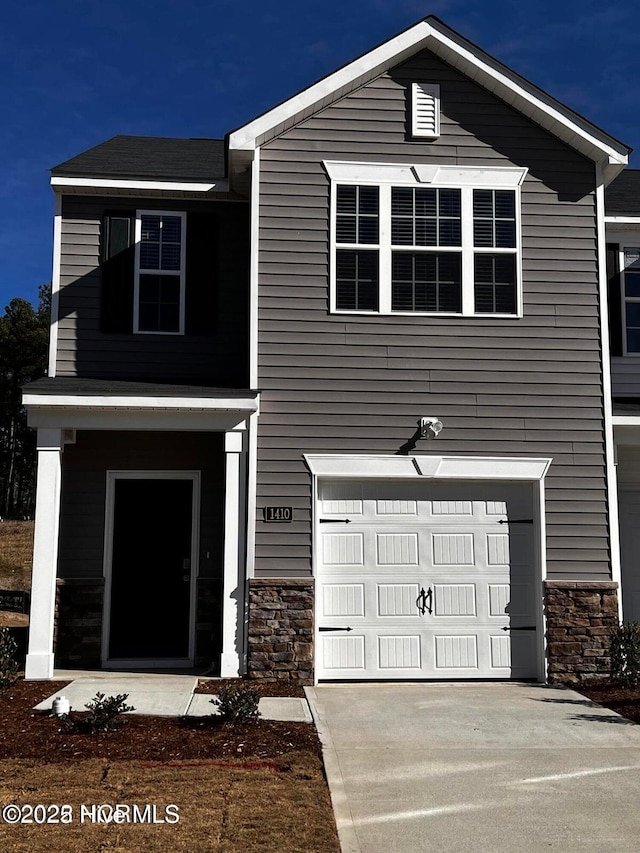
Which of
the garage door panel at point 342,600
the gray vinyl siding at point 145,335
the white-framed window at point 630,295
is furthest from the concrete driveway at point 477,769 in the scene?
the white-framed window at point 630,295

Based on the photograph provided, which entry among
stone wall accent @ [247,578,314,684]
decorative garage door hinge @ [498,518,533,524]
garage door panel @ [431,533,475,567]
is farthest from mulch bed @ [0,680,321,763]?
decorative garage door hinge @ [498,518,533,524]

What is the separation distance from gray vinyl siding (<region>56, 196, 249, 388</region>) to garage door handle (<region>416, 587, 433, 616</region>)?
3415 millimetres

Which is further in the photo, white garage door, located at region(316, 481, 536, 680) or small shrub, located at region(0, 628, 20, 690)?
white garage door, located at region(316, 481, 536, 680)

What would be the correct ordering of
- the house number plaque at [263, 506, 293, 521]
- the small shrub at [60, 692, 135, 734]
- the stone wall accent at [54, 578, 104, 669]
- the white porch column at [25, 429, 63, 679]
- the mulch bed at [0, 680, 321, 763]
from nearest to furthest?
the mulch bed at [0, 680, 321, 763]
the small shrub at [60, 692, 135, 734]
the white porch column at [25, 429, 63, 679]
the house number plaque at [263, 506, 293, 521]
the stone wall accent at [54, 578, 104, 669]

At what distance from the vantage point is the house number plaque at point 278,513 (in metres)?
9.55

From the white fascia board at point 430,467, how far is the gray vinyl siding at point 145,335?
5.97 ft

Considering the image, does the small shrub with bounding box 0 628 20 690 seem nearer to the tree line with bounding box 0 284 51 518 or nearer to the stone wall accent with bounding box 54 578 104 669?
the stone wall accent with bounding box 54 578 104 669

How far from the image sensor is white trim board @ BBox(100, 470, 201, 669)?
1051 cm

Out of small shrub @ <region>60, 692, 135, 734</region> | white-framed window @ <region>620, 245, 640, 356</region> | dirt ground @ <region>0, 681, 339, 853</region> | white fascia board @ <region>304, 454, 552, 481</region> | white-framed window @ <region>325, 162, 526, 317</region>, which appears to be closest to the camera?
dirt ground @ <region>0, 681, 339, 853</region>

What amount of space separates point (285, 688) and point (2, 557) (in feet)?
61.8

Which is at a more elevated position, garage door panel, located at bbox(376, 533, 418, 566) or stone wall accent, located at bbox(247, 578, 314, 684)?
garage door panel, located at bbox(376, 533, 418, 566)

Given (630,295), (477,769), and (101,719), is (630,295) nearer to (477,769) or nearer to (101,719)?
(477,769)

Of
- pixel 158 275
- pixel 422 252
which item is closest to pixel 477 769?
pixel 422 252

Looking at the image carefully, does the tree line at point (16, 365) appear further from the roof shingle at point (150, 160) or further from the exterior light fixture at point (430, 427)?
the exterior light fixture at point (430, 427)
